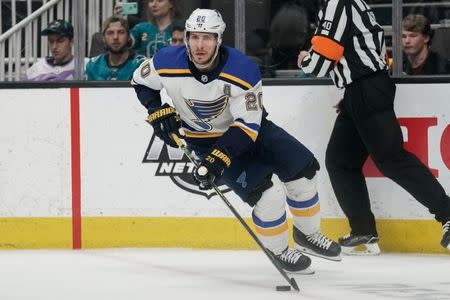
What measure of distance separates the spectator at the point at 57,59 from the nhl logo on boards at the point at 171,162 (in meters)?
0.56

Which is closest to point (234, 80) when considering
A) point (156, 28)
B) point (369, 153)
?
point (369, 153)

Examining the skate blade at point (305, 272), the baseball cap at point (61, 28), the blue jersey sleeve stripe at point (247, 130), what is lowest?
the skate blade at point (305, 272)

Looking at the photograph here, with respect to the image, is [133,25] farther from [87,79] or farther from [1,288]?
[1,288]

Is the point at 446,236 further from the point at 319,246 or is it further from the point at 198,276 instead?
the point at 198,276

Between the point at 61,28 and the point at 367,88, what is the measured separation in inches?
64.5

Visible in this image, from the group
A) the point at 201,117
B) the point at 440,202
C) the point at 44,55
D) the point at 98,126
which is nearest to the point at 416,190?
the point at 440,202

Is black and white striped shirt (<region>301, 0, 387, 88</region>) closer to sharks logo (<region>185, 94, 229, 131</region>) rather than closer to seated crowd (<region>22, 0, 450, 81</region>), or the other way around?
seated crowd (<region>22, 0, 450, 81</region>)

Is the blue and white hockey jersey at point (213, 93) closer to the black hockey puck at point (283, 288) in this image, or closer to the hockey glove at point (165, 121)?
the hockey glove at point (165, 121)

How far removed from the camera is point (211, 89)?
570cm

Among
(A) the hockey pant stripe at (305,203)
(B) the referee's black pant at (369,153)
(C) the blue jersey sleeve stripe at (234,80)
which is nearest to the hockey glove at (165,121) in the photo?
(C) the blue jersey sleeve stripe at (234,80)

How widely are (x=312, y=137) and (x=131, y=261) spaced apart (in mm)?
1082

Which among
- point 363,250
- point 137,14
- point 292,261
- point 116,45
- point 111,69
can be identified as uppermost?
point 137,14

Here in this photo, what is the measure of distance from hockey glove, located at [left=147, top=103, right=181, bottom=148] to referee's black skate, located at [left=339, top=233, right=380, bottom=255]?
1194 mm

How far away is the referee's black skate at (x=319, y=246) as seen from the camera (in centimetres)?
603
